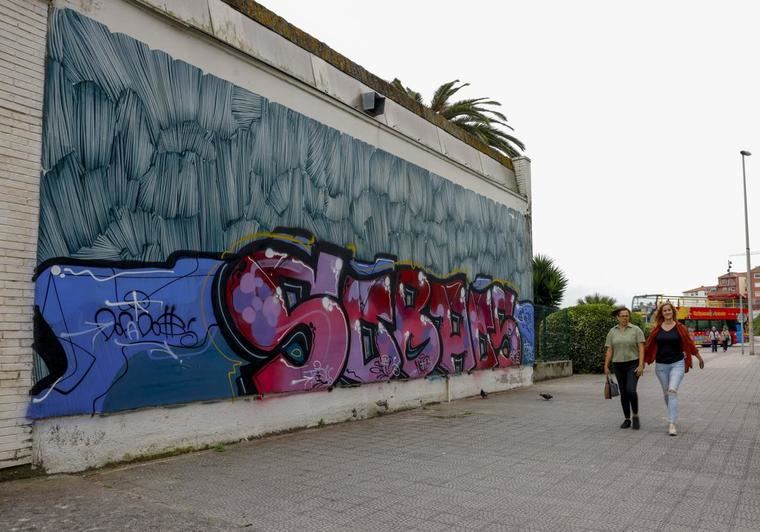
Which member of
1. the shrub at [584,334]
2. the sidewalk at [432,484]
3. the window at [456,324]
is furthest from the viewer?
the shrub at [584,334]

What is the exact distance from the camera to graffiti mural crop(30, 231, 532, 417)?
218 inches

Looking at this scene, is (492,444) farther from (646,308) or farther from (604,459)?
(646,308)

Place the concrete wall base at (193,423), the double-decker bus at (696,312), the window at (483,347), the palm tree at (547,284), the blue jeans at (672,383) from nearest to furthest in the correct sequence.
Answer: the concrete wall base at (193,423) → the blue jeans at (672,383) → the window at (483,347) → the palm tree at (547,284) → the double-decker bus at (696,312)

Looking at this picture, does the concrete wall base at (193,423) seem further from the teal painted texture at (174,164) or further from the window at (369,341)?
the teal painted texture at (174,164)

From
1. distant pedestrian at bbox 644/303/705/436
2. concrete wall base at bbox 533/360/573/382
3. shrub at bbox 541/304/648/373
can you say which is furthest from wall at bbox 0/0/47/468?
shrub at bbox 541/304/648/373

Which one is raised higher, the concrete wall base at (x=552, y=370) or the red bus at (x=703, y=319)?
the red bus at (x=703, y=319)

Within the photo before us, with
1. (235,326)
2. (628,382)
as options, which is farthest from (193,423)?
(628,382)

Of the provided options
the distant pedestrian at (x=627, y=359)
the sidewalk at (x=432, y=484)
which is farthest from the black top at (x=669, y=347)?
the sidewalk at (x=432, y=484)

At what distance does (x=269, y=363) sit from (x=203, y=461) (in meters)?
1.70

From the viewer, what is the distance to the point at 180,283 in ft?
21.5

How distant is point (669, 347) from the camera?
316 inches

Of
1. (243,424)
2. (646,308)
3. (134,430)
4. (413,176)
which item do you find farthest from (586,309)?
(646,308)

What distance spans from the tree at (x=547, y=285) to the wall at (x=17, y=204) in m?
19.2

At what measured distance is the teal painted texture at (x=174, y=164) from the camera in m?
5.62
